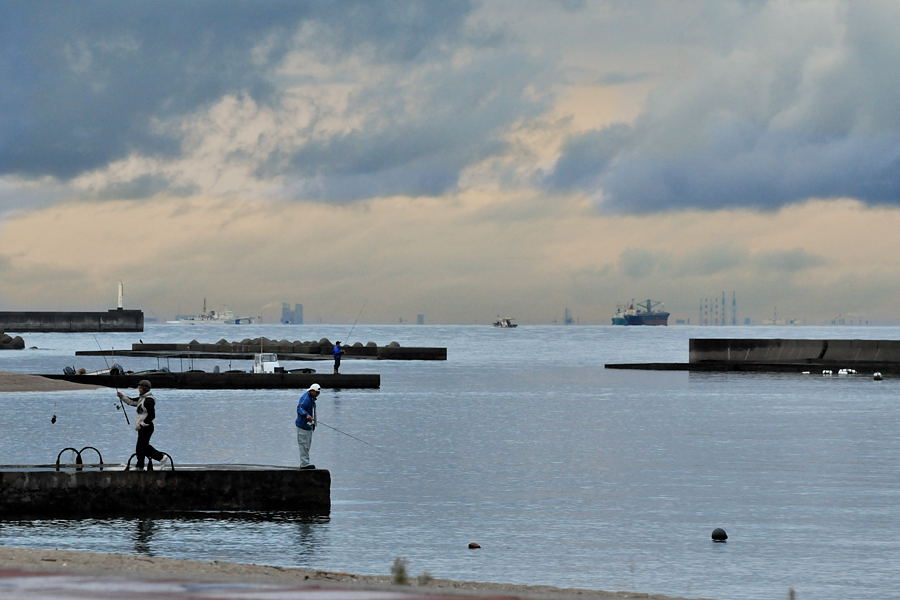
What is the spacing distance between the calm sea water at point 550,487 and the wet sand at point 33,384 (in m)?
3.92

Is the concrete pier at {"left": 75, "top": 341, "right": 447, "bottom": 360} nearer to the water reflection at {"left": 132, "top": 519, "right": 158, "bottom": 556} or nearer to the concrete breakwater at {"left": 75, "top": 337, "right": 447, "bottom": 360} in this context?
the concrete breakwater at {"left": 75, "top": 337, "right": 447, "bottom": 360}

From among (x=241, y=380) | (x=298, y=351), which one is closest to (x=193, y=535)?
(x=241, y=380)

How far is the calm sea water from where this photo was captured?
25.7 metres

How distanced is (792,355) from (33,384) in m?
68.5

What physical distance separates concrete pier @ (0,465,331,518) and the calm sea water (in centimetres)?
77

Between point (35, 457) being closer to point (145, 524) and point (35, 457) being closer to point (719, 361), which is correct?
point (145, 524)

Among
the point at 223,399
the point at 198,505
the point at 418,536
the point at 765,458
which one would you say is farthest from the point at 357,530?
the point at 223,399

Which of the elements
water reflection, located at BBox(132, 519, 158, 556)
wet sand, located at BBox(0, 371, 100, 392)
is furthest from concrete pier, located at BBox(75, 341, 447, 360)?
water reflection, located at BBox(132, 519, 158, 556)

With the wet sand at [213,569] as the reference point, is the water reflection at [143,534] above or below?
below

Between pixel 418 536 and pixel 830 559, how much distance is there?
8335 millimetres

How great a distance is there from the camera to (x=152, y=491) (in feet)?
100

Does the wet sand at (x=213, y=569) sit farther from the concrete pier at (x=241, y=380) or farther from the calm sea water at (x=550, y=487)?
the concrete pier at (x=241, y=380)

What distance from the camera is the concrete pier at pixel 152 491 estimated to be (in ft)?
99.1

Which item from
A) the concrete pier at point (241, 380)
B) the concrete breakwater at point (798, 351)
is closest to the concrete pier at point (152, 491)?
the concrete pier at point (241, 380)
